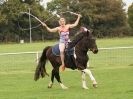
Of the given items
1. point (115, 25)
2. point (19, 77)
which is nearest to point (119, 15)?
point (115, 25)

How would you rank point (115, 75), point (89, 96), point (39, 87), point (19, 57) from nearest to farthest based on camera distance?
1. point (89, 96)
2. point (39, 87)
3. point (115, 75)
4. point (19, 57)

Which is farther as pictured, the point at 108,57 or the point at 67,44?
the point at 108,57

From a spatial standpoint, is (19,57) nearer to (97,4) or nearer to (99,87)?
(99,87)

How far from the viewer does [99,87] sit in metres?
14.8

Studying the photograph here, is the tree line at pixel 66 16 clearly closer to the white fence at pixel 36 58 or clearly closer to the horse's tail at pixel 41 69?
the white fence at pixel 36 58

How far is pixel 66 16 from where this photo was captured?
251 feet

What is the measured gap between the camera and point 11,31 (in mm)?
89938

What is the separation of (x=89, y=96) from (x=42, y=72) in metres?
3.38

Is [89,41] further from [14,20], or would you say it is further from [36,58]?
[14,20]

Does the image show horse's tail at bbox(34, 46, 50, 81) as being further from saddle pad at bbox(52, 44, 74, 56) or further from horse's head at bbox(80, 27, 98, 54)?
horse's head at bbox(80, 27, 98, 54)

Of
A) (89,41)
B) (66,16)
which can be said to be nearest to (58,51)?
(89,41)

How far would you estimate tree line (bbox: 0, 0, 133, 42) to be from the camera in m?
88.2

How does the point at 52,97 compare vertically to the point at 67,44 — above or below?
below

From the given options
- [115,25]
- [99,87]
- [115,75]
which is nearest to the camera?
[99,87]
